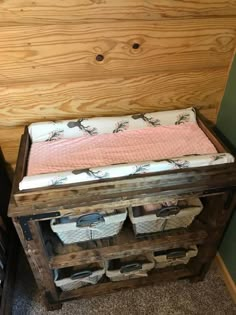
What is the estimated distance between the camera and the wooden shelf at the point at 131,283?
1.21 metres

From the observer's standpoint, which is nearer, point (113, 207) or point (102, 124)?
point (113, 207)

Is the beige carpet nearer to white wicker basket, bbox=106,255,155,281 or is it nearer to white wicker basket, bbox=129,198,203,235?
white wicker basket, bbox=106,255,155,281

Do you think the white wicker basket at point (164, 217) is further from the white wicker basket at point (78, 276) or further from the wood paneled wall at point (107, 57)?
the wood paneled wall at point (107, 57)

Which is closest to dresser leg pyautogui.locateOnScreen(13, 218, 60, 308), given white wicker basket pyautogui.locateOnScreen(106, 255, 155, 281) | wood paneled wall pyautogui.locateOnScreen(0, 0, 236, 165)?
white wicker basket pyautogui.locateOnScreen(106, 255, 155, 281)

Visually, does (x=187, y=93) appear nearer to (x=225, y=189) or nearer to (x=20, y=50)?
(x=225, y=189)

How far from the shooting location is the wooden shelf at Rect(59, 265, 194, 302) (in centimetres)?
121

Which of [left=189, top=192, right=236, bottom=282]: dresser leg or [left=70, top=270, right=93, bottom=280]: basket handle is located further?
[left=70, top=270, right=93, bottom=280]: basket handle

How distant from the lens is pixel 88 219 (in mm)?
944

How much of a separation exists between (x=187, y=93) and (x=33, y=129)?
69 centimetres

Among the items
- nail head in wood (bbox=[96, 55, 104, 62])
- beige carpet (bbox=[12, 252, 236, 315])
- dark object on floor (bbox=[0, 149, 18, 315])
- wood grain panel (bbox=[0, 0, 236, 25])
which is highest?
wood grain panel (bbox=[0, 0, 236, 25])

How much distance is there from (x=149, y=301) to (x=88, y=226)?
573 millimetres

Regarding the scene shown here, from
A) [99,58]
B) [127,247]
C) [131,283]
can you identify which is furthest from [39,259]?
[99,58]

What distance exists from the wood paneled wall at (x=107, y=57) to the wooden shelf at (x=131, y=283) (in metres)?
0.69

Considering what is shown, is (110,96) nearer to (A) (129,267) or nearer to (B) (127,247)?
(B) (127,247)
